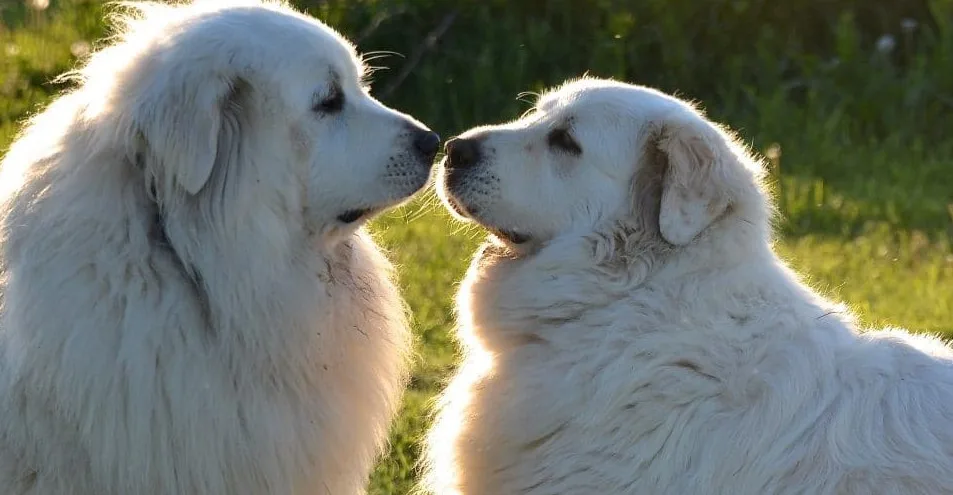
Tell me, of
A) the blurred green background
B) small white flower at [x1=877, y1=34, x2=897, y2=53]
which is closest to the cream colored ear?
the blurred green background

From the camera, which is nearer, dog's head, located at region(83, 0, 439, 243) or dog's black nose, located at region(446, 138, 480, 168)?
dog's head, located at region(83, 0, 439, 243)

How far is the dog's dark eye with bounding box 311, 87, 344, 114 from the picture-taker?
410cm

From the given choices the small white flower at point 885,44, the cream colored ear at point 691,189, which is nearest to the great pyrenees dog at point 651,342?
the cream colored ear at point 691,189

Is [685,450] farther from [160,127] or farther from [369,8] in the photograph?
[369,8]

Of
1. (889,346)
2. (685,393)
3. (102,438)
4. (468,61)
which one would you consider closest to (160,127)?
(102,438)

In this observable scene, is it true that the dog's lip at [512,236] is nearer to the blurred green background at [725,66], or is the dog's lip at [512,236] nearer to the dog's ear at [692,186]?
the dog's ear at [692,186]

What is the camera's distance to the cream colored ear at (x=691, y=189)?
13.4 ft

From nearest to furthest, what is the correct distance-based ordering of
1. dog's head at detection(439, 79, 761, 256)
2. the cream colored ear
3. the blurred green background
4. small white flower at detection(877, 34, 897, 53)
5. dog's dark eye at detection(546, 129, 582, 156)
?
the cream colored ear < dog's head at detection(439, 79, 761, 256) < dog's dark eye at detection(546, 129, 582, 156) < the blurred green background < small white flower at detection(877, 34, 897, 53)

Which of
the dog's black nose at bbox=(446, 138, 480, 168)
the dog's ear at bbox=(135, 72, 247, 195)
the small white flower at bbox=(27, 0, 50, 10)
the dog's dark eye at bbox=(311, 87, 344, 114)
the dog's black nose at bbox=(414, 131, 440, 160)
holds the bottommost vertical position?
the small white flower at bbox=(27, 0, 50, 10)

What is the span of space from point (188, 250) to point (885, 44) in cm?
794

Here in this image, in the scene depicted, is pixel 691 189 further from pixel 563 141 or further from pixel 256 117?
pixel 256 117

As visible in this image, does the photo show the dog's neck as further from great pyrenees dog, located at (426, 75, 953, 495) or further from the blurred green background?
the blurred green background

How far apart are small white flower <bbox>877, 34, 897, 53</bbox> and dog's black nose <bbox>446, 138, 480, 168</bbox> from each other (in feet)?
22.8

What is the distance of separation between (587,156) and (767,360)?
0.90 m
